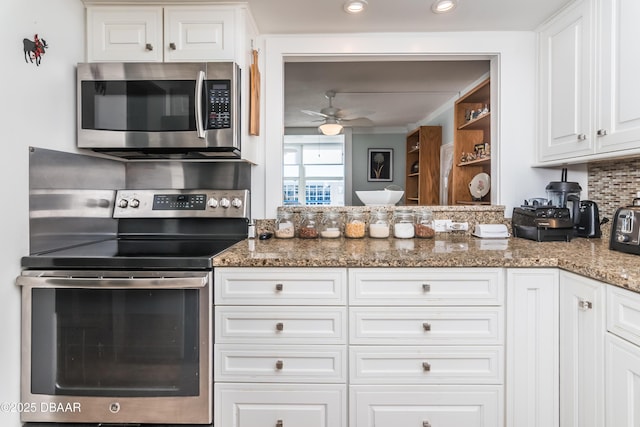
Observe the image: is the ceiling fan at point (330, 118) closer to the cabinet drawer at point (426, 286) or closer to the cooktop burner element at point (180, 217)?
the cooktop burner element at point (180, 217)

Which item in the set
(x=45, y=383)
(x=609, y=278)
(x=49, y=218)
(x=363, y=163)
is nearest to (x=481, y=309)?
(x=609, y=278)

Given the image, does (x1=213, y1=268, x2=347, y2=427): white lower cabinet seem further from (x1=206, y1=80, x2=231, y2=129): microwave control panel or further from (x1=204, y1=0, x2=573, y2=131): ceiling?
(x1=204, y1=0, x2=573, y2=131): ceiling

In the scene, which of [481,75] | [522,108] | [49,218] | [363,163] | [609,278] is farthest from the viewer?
[363,163]

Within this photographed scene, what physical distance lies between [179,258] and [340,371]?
2.55ft

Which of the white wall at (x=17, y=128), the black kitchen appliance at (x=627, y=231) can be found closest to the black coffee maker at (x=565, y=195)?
the black kitchen appliance at (x=627, y=231)

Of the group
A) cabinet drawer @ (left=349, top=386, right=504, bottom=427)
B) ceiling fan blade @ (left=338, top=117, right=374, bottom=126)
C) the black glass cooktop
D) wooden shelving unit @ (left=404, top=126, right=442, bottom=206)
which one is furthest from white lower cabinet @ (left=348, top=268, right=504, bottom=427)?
ceiling fan blade @ (left=338, top=117, right=374, bottom=126)

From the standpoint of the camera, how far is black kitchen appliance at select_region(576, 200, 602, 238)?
185 cm

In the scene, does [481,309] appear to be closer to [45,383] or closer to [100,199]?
[45,383]

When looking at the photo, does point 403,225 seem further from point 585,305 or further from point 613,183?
point 613,183

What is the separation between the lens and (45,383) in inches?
54.2

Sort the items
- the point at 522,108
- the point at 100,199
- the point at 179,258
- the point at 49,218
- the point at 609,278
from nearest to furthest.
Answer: the point at 609,278, the point at 179,258, the point at 49,218, the point at 100,199, the point at 522,108

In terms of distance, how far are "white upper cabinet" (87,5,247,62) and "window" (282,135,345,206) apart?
4.57 metres

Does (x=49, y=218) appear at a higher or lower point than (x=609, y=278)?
higher

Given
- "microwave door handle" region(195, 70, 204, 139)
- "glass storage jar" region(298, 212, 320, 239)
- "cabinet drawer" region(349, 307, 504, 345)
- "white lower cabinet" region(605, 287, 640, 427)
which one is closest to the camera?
"white lower cabinet" region(605, 287, 640, 427)
